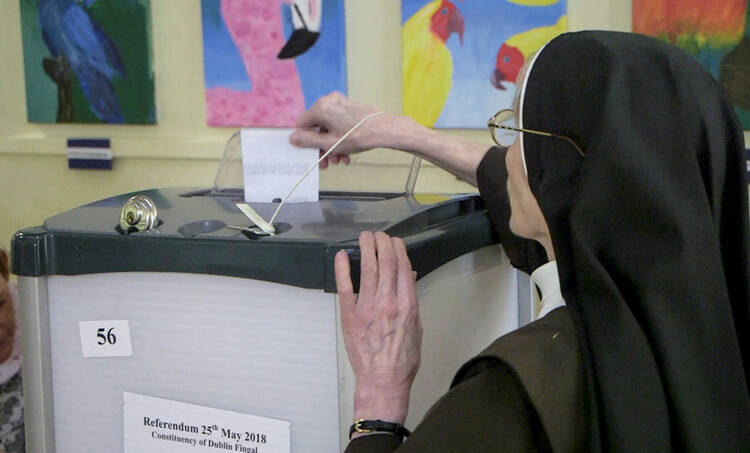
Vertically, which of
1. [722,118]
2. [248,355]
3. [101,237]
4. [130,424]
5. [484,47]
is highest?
[484,47]

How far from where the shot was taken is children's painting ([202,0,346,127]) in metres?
2.50

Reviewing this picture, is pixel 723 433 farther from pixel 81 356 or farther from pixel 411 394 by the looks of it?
pixel 81 356

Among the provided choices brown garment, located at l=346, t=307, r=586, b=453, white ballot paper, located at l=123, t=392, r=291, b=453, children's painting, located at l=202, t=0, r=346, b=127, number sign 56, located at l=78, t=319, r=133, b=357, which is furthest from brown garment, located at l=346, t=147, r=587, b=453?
children's painting, located at l=202, t=0, r=346, b=127

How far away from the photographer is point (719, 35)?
2127mm

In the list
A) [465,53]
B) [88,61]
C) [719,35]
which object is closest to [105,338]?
[465,53]

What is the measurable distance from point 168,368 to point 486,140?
135cm

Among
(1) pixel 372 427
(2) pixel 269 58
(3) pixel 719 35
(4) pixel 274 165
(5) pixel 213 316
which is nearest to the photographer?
(1) pixel 372 427

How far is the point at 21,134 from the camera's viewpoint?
306cm

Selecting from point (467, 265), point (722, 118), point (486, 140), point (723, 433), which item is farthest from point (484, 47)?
point (723, 433)

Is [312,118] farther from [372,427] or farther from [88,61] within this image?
[88,61]

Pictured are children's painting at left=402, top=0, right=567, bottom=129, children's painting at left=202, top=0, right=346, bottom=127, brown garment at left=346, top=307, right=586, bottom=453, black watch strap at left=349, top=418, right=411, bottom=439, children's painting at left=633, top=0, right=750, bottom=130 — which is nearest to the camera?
brown garment at left=346, top=307, right=586, bottom=453

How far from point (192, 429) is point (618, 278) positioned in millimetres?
602

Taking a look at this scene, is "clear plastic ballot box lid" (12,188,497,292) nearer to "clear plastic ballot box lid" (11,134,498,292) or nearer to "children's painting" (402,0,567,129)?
"clear plastic ballot box lid" (11,134,498,292)

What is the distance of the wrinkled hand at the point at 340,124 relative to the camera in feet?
4.78
